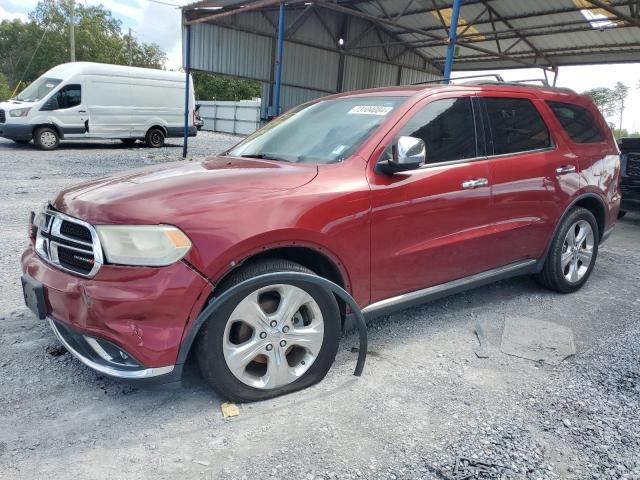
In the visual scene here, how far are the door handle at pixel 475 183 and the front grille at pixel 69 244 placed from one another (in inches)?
90.3

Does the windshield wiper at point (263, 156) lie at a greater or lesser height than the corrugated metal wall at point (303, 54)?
lesser

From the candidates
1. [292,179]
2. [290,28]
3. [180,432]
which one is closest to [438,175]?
[292,179]

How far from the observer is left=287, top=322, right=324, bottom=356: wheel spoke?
2.62m

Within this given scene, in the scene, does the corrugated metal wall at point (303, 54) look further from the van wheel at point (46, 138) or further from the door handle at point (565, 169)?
the door handle at point (565, 169)

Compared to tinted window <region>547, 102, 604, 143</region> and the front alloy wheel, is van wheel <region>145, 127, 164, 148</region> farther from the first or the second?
the front alloy wheel

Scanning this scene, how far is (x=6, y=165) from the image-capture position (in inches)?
433

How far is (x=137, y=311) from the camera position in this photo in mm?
2211

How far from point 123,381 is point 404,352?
1.75 metres

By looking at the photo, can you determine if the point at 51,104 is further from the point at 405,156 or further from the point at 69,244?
the point at 405,156

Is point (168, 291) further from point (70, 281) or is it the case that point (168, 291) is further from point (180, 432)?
point (180, 432)

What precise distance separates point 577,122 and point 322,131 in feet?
8.24

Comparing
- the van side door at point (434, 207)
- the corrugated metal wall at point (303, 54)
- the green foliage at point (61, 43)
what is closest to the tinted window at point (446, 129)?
the van side door at point (434, 207)

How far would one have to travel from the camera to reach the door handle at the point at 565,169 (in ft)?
13.2

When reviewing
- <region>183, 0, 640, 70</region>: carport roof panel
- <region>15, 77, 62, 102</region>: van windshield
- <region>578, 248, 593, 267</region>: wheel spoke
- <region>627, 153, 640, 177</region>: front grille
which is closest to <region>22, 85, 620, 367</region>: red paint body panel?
<region>578, 248, 593, 267</region>: wheel spoke
